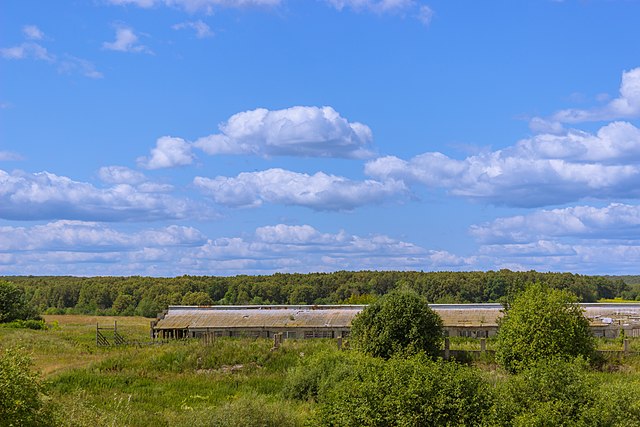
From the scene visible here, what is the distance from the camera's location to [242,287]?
118 meters

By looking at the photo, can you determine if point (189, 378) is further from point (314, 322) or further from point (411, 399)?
point (314, 322)

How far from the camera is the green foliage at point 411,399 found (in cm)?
1908

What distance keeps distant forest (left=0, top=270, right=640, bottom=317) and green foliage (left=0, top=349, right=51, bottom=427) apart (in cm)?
8245

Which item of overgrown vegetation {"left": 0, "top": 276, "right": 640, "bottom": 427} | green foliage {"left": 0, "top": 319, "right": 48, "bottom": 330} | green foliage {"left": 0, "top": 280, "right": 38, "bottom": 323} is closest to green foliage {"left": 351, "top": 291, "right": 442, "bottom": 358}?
overgrown vegetation {"left": 0, "top": 276, "right": 640, "bottom": 427}

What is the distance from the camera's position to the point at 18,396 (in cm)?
1670

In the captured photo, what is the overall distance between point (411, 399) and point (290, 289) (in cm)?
9700

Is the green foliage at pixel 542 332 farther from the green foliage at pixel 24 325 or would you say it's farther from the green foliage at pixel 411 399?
the green foliage at pixel 24 325

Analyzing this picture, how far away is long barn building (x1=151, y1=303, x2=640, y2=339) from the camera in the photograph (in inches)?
1980

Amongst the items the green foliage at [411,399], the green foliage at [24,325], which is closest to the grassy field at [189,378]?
the green foliage at [411,399]

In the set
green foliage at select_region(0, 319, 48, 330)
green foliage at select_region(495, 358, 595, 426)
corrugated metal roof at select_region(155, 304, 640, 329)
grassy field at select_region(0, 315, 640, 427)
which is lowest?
grassy field at select_region(0, 315, 640, 427)

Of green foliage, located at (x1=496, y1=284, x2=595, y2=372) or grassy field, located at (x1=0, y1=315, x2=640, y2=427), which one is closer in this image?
grassy field, located at (x1=0, y1=315, x2=640, y2=427)

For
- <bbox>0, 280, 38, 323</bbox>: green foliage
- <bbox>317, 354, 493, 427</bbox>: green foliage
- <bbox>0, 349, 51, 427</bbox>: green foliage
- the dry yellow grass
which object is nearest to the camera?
<bbox>0, 349, 51, 427</bbox>: green foliage

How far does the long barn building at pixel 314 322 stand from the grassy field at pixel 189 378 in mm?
7428

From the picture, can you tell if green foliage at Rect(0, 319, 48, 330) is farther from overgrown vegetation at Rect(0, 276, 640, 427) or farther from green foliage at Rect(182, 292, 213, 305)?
green foliage at Rect(182, 292, 213, 305)
